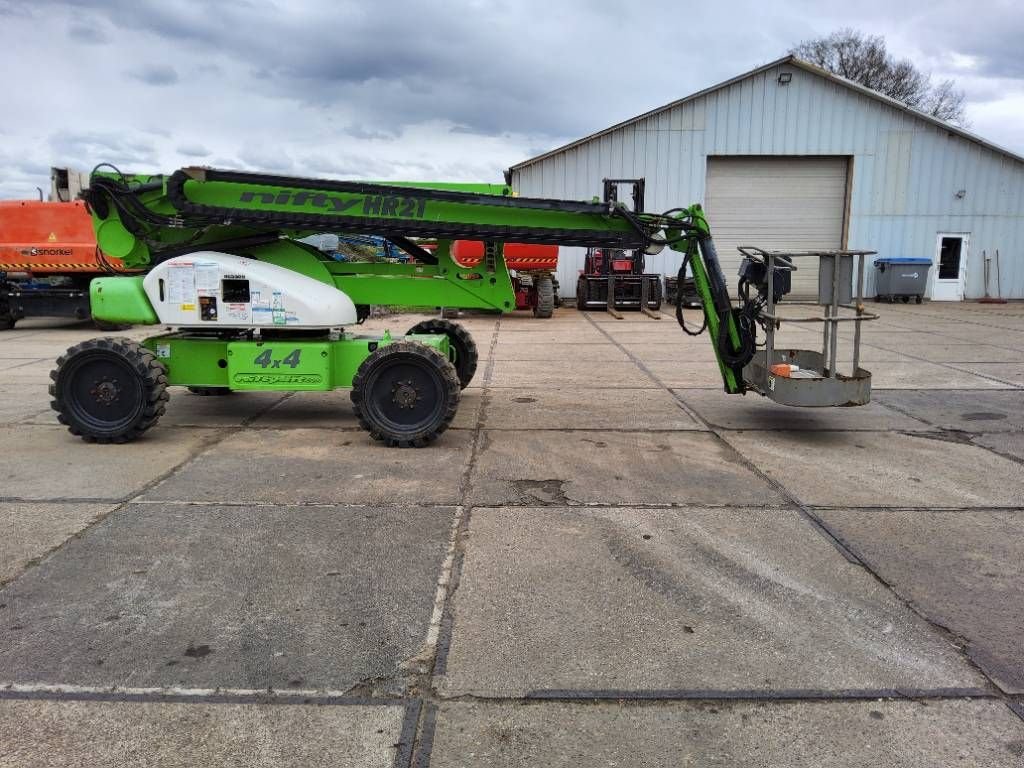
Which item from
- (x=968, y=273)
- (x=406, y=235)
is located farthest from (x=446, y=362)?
(x=968, y=273)

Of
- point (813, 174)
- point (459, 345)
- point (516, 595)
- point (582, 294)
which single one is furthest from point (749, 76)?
point (516, 595)

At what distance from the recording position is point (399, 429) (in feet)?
22.7

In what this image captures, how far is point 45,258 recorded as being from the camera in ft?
52.3

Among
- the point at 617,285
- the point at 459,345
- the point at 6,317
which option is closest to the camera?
→ the point at 459,345

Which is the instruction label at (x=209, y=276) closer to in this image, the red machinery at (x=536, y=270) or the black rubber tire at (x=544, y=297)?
the red machinery at (x=536, y=270)

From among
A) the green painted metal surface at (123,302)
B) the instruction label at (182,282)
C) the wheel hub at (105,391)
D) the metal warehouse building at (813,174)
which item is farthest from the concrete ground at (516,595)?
the metal warehouse building at (813,174)

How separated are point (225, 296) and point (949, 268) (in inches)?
951

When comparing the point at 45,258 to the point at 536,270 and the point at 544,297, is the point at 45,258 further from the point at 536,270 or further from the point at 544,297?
the point at 544,297

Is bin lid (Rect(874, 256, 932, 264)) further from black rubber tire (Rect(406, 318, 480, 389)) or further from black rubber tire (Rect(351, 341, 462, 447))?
black rubber tire (Rect(351, 341, 462, 447))

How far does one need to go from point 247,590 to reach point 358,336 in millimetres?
3937

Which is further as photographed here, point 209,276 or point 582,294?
point 582,294

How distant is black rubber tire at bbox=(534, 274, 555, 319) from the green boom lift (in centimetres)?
1170

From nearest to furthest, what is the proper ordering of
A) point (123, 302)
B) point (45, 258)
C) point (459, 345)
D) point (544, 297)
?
point (123, 302)
point (459, 345)
point (45, 258)
point (544, 297)

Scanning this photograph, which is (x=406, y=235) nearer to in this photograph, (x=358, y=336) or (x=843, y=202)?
(x=358, y=336)
